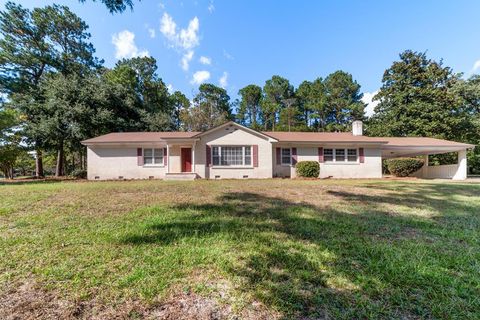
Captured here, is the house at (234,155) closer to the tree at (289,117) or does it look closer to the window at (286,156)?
the window at (286,156)

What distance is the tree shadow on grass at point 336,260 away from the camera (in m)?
2.33

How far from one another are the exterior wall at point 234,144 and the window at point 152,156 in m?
3.11

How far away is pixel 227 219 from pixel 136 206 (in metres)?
2.76

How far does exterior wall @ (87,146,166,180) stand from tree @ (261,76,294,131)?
33133 mm

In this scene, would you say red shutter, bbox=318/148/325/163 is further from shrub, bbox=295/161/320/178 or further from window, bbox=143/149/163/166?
window, bbox=143/149/163/166

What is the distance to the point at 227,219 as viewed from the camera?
5.22 metres

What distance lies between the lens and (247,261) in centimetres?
318

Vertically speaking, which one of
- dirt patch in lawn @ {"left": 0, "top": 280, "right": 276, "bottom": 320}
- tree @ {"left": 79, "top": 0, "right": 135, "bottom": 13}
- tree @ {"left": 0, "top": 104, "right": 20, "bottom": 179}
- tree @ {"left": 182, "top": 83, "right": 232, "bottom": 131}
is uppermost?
tree @ {"left": 182, "top": 83, "right": 232, "bottom": 131}

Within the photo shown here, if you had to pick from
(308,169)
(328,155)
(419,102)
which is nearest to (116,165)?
(308,169)

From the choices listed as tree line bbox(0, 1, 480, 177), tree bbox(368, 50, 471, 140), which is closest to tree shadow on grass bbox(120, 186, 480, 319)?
tree line bbox(0, 1, 480, 177)

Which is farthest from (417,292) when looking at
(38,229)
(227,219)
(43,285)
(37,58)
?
(37,58)

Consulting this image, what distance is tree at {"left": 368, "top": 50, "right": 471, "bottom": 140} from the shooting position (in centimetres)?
2608

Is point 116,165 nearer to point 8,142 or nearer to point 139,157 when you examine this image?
point 139,157

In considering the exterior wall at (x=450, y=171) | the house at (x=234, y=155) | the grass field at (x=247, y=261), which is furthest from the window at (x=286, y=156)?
the exterior wall at (x=450, y=171)
